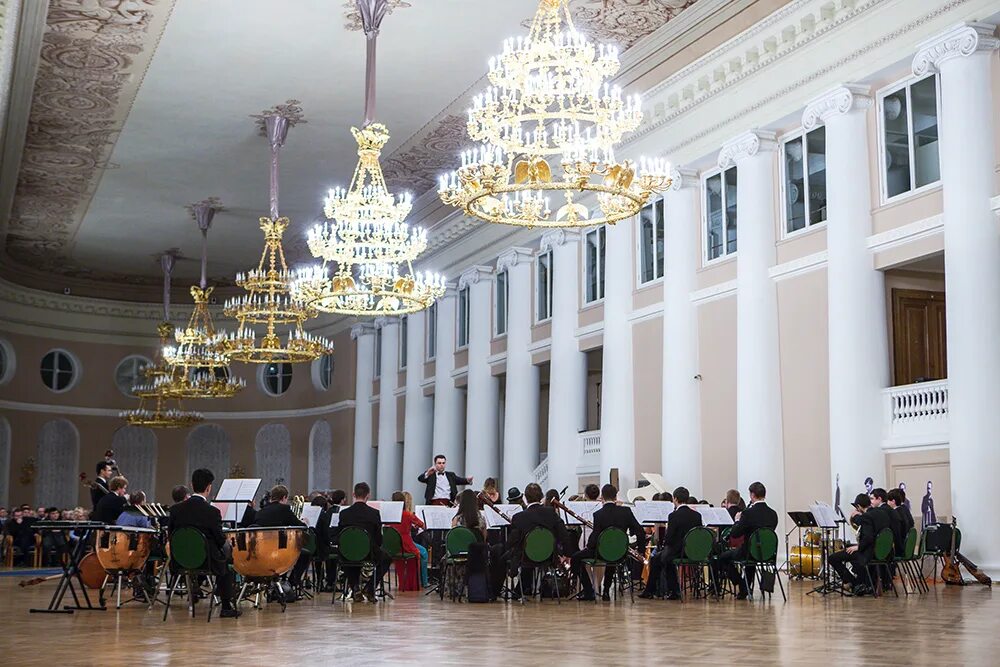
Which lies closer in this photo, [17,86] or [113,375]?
[17,86]

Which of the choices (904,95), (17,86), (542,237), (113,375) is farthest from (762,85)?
(113,375)

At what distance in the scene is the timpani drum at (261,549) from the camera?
10156 millimetres

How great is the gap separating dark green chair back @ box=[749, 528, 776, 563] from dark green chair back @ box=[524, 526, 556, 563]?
198cm

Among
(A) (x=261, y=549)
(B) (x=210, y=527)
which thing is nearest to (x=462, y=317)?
(A) (x=261, y=549)

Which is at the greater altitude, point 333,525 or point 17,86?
point 17,86

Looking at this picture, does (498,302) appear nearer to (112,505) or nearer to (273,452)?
(273,452)

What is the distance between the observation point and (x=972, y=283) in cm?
1321

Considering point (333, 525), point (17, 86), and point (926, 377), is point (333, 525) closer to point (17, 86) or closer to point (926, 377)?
point (926, 377)

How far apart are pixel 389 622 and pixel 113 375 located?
95.1 ft

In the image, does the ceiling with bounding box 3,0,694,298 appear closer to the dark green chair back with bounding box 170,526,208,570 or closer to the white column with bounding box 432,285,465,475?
the white column with bounding box 432,285,465,475

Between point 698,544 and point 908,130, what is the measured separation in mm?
6381

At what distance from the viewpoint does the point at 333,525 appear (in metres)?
13.2

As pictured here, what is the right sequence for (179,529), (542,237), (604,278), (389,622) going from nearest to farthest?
(389,622), (179,529), (604,278), (542,237)

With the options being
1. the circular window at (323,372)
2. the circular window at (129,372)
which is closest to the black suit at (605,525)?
the circular window at (323,372)
